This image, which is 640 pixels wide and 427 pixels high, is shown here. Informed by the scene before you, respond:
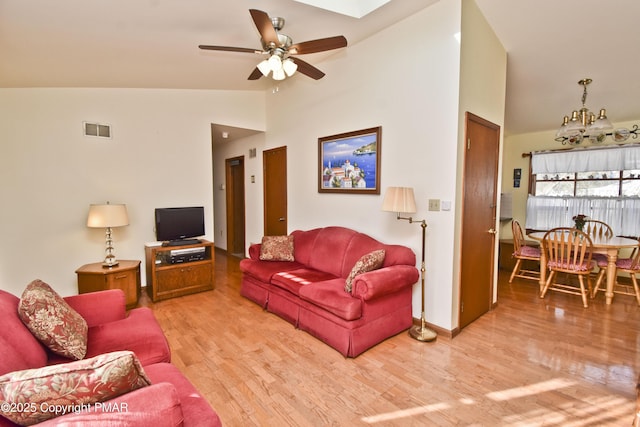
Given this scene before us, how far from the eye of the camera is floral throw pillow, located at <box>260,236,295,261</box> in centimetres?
395

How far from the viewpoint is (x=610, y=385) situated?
2195 millimetres

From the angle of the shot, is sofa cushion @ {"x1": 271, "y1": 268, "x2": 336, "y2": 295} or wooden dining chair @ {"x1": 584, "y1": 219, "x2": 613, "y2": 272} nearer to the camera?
sofa cushion @ {"x1": 271, "y1": 268, "x2": 336, "y2": 295}

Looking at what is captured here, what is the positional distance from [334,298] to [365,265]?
0.41 metres

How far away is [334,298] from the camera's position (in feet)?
8.76

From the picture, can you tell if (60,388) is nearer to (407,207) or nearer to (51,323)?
(51,323)

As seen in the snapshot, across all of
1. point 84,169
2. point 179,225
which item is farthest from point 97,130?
point 179,225

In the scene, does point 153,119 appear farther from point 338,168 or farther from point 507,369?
point 507,369

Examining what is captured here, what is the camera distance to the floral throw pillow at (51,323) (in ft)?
5.23

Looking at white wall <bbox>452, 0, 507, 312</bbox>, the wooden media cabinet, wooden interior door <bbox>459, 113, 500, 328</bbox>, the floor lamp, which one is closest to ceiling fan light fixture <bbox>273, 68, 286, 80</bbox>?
the floor lamp

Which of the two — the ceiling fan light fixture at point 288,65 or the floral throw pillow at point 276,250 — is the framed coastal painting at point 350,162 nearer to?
the floral throw pillow at point 276,250

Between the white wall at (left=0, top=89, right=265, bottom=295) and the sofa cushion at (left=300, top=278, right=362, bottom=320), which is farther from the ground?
the white wall at (left=0, top=89, right=265, bottom=295)

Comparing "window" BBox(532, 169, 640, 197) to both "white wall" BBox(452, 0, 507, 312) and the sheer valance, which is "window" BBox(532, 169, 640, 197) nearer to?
the sheer valance

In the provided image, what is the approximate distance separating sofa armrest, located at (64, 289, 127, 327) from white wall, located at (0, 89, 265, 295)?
2.08 m

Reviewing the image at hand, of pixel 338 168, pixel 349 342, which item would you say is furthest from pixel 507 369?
pixel 338 168
